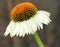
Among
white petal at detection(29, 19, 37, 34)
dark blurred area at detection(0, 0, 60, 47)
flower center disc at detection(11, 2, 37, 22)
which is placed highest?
flower center disc at detection(11, 2, 37, 22)

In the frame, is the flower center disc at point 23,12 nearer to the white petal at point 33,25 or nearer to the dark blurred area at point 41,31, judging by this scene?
the white petal at point 33,25

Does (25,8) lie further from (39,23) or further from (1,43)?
(1,43)

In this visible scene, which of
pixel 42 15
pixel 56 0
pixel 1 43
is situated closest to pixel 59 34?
pixel 56 0

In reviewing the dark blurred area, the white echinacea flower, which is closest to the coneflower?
the white echinacea flower

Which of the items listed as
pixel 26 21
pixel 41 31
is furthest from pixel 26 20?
pixel 41 31

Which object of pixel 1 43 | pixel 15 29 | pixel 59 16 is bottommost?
pixel 1 43

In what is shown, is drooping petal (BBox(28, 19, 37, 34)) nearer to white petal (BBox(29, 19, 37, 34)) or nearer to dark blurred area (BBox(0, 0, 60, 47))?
white petal (BBox(29, 19, 37, 34))

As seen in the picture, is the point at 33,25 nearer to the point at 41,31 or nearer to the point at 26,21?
the point at 26,21
